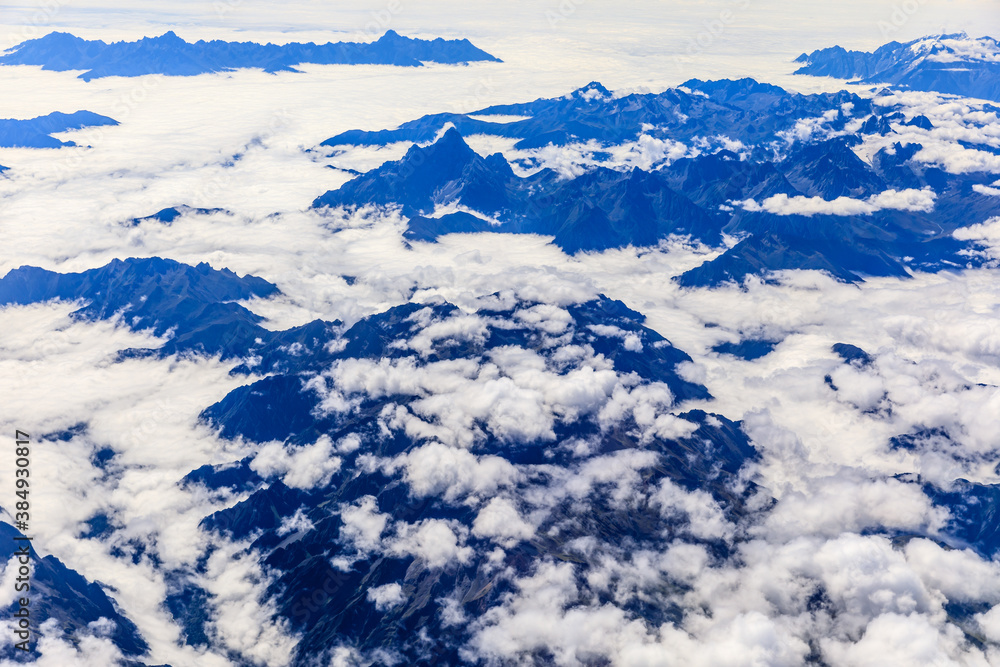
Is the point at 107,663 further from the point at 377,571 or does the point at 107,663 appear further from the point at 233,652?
the point at 377,571

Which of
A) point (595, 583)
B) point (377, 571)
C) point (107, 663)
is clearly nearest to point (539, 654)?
point (595, 583)

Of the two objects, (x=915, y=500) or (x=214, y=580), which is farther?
(x=915, y=500)

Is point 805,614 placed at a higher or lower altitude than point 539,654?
higher

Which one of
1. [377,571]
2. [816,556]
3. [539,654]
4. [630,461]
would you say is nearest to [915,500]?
[816,556]

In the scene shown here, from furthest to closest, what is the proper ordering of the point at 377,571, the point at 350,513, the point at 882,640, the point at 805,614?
the point at 350,513 < the point at 377,571 < the point at 805,614 < the point at 882,640

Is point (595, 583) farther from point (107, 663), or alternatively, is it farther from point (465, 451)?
point (107, 663)

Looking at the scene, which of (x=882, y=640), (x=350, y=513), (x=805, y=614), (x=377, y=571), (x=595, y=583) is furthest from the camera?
(x=350, y=513)

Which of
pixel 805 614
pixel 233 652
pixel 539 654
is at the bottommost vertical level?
pixel 233 652

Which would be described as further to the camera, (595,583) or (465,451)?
(465,451)

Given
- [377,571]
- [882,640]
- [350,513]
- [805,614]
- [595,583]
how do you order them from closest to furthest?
[882,640]
[805,614]
[595,583]
[377,571]
[350,513]
